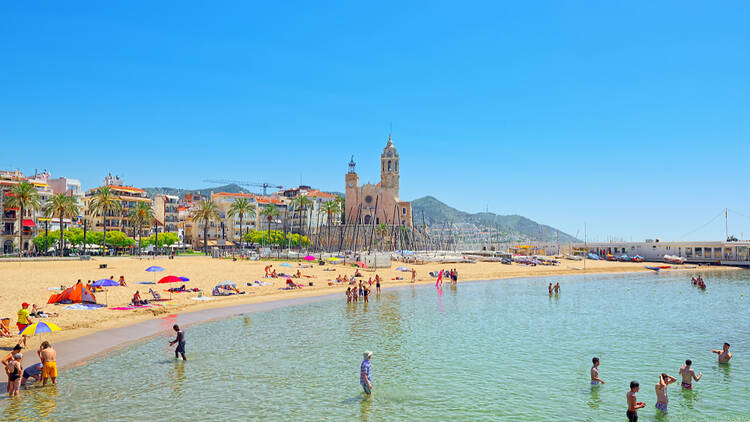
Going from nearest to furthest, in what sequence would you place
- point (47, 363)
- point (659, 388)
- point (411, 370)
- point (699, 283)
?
point (659, 388), point (47, 363), point (411, 370), point (699, 283)

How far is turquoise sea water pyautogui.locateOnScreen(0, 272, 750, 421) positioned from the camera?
1413 cm

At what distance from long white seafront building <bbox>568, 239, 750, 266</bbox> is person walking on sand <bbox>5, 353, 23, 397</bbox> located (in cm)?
11511

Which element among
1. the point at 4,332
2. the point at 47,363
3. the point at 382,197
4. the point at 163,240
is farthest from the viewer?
the point at 382,197

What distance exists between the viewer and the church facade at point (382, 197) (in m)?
140

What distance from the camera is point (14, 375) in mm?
14258

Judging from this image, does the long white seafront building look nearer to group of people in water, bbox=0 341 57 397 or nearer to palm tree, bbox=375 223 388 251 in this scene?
palm tree, bbox=375 223 388 251

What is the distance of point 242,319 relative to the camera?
93.1ft

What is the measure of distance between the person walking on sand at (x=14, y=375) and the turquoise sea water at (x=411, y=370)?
0.43 meters

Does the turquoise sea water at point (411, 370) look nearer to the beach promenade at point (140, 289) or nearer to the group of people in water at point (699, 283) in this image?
the beach promenade at point (140, 289)

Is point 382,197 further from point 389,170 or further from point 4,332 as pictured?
point 4,332

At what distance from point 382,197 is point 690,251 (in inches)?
2922

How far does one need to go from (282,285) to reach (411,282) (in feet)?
51.8

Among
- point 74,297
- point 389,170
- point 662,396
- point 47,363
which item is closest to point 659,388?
point 662,396

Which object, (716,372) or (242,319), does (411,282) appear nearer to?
(242,319)
